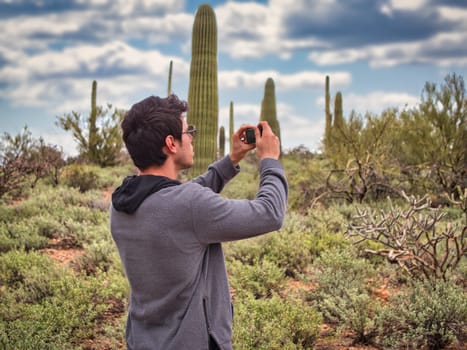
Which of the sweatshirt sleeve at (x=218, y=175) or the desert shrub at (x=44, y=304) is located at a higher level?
the sweatshirt sleeve at (x=218, y=175)

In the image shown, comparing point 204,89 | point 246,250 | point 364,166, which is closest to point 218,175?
point 246,250

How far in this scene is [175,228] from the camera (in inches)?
75.5

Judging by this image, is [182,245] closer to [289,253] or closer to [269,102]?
[289,253]

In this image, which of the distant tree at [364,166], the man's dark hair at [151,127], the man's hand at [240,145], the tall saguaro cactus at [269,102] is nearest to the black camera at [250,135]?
the man's hand at [240,145]

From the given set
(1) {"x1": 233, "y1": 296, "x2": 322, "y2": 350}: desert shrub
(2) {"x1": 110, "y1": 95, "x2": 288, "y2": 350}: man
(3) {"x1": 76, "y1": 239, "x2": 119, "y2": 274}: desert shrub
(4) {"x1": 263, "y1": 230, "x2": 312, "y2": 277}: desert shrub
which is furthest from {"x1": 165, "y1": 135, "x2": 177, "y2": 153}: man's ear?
(3) {"x1": 76, "y1": 239, "x2": 119, "y2": 274}: desert shrub

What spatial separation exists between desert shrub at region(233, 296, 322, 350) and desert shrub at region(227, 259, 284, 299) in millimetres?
794

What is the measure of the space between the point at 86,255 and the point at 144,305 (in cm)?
512

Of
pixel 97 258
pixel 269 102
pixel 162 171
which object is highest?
pixel 269 102

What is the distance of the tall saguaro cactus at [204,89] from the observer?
14008mm

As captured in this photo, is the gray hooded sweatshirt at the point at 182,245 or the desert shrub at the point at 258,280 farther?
the desert shrub at the point at 258,280

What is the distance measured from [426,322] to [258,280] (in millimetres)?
1917

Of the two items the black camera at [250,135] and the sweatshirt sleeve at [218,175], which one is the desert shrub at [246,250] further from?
the black camera at [250,135]

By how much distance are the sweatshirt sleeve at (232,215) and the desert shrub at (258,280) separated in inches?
141

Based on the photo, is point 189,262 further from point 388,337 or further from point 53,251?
point 53,251
